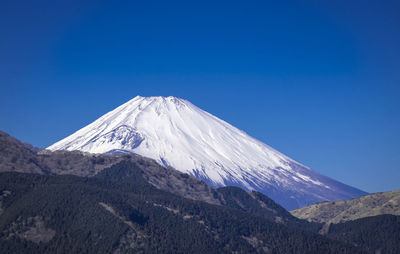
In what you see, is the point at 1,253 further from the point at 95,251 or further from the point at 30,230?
the point at 95,251

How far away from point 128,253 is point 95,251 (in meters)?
9.71

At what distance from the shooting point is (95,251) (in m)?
196

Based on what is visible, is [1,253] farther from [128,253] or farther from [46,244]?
[128,253]

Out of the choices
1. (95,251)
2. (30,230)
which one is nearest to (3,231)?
(30,230)

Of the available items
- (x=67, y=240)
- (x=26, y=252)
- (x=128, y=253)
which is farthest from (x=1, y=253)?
(x=128, y=253)

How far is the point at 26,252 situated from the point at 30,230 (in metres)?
10.8

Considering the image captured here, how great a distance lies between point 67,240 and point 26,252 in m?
12.9

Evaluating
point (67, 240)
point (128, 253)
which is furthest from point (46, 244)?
point (128, 253)

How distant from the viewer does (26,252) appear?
7490 inches

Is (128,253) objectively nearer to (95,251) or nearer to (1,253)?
(95,251)

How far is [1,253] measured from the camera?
188375 millimetres

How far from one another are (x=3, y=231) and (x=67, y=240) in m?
19.0

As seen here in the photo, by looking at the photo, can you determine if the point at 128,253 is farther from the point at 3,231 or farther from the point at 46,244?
the point at 3,231

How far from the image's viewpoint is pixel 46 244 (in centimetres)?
19525
